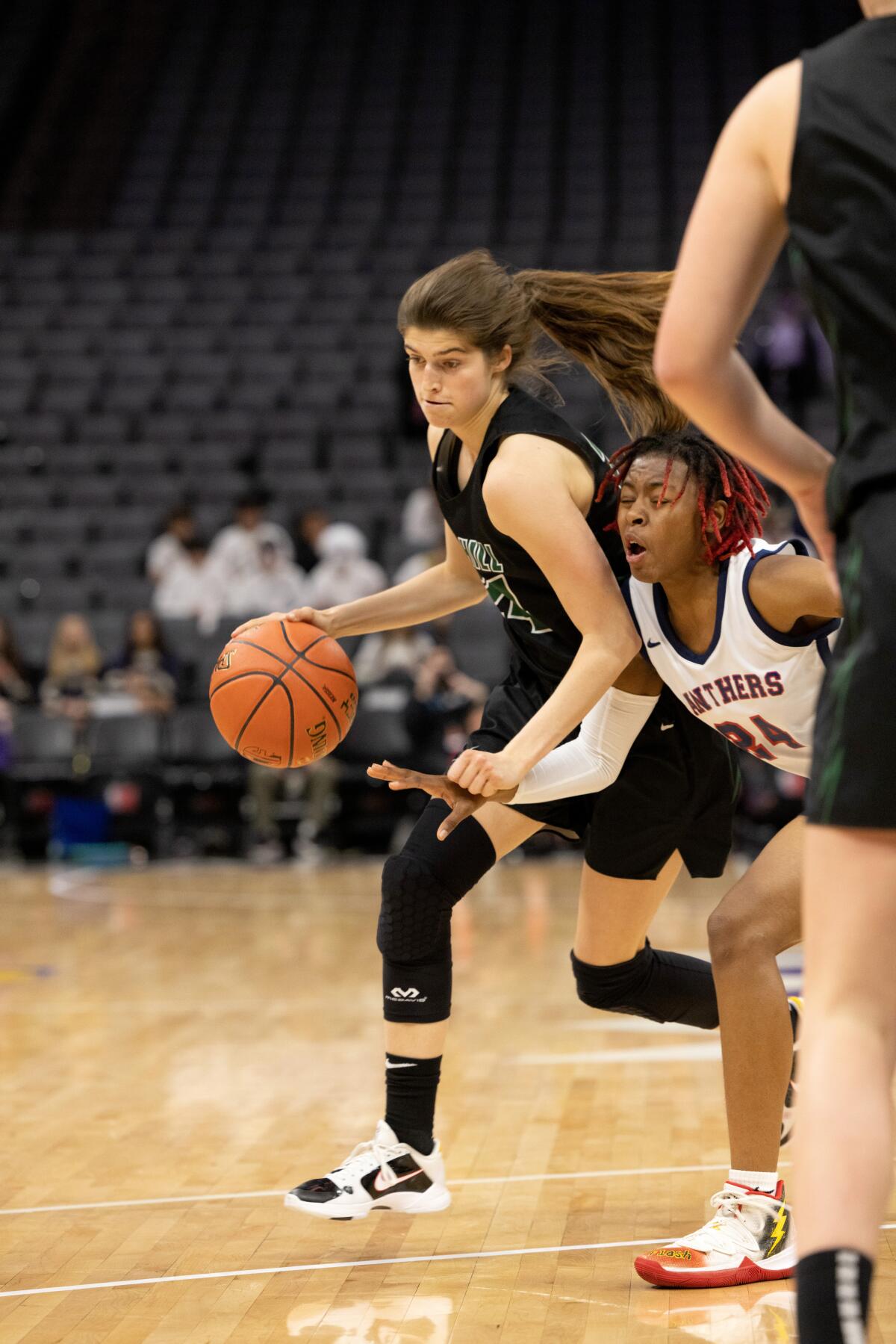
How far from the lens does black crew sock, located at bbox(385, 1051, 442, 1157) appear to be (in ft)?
9.57

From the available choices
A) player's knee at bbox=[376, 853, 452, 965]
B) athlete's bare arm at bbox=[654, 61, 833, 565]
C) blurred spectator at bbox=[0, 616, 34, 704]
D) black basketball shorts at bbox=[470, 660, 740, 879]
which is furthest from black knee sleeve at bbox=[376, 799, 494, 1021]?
blurred spectator at bbox=[0, 616, 34, 704]

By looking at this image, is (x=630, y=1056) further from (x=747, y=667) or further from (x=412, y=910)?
(x=747, y=667)

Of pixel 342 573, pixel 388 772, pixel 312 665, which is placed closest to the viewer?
pixel 388 772

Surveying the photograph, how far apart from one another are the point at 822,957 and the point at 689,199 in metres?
14.5

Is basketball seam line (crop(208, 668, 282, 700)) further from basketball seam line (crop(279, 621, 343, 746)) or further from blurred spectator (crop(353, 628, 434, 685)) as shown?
blurred spectator (crop(353, 628, 434, 685))

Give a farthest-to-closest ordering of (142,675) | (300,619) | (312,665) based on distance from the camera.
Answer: (142,675)
(300,619)
(312,665)

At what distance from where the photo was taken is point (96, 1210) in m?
3.13

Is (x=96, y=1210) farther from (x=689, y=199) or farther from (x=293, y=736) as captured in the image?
(x=689, y=199)

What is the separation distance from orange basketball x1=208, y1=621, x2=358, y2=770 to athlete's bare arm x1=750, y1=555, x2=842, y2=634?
3.02ft

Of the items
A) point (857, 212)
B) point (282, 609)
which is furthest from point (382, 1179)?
point (282, 609)

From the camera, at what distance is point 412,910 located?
9.50 ft

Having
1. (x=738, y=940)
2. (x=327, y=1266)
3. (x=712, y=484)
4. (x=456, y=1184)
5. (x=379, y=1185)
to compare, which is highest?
(x=712, y=484)

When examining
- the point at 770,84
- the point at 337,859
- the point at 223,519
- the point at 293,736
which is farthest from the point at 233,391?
the point at 770,84

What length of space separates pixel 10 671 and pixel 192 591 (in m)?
1.36
